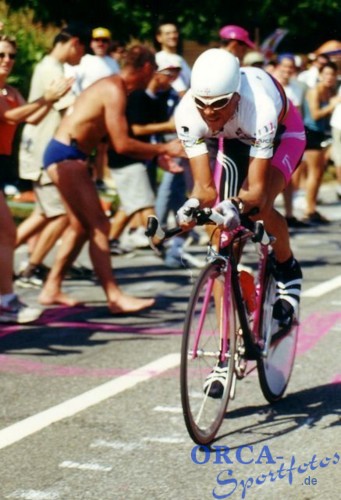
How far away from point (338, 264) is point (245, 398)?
488 cm

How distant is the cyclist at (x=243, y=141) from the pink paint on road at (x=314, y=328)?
138 centimetres

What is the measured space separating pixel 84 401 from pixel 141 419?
48 cm

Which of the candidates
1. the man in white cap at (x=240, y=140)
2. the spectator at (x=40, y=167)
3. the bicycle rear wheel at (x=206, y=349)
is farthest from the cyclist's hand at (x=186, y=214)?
the spectator at (x=40, y=167)

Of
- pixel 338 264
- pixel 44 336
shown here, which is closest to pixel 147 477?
pixel 44 336

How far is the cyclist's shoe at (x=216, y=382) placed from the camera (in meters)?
6.46

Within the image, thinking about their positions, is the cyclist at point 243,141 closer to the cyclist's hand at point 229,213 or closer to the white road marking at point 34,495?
the cyclist's hand at point 229,213

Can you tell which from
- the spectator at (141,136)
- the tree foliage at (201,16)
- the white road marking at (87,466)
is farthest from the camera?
the tree foliage at (201,16)

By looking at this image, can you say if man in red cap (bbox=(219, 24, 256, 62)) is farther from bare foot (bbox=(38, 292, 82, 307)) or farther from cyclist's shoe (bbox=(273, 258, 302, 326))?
cyclist's shoe (bbox=(273, 258, 302, 326))

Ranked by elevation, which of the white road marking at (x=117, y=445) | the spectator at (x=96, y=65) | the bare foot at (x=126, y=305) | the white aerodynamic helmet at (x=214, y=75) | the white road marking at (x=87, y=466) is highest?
the white aerodynamic helmet at (x=214, y=75)

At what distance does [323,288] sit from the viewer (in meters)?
10.7

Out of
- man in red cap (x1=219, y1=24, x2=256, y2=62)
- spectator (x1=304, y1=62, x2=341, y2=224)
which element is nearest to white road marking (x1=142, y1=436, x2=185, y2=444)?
man in red cap (x1=219, y1=24, x2=256, y2=62)

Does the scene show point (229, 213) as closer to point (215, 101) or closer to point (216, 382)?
point (215, 101)

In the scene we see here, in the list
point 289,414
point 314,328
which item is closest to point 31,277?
point 314,328

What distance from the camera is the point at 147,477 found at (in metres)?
5.86
